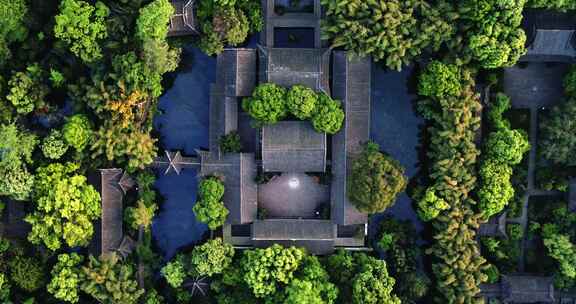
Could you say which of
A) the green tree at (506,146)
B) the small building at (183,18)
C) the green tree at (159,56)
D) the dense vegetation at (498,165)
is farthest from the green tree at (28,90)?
the green tree at (506,146)

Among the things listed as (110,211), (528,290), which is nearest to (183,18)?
(110,211)

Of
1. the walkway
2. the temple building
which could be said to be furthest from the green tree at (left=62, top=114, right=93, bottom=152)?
the walkway

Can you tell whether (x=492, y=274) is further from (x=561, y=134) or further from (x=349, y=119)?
(x=349, y=119)

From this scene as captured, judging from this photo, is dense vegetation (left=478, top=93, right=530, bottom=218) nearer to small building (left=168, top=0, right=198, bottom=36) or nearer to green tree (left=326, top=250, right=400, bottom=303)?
green tree (left=326, top=250, right=400, bottom=303)

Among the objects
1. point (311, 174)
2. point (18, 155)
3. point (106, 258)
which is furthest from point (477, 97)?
point (18, 155)

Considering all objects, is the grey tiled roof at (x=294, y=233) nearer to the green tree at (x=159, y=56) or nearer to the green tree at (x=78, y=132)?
the green tree at (x=159, y=56)

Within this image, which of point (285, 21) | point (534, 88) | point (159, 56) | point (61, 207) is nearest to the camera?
point (159, 56)
